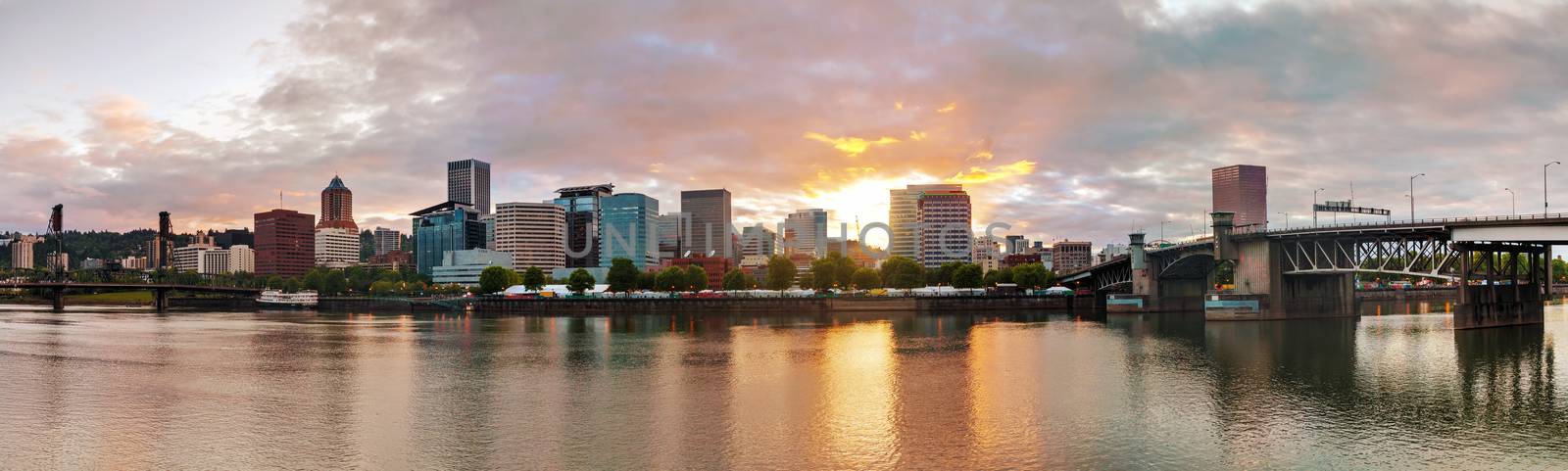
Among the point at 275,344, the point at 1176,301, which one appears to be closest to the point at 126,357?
the point at 275,344

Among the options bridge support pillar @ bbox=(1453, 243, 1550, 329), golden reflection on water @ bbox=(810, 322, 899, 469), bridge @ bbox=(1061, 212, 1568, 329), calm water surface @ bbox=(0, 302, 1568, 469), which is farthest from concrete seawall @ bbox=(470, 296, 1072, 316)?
golden reflection on water @ bbox=(810, 322, 899, 469)

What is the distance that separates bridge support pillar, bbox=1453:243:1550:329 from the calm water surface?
6286 millimetres

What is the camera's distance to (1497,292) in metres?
92.9

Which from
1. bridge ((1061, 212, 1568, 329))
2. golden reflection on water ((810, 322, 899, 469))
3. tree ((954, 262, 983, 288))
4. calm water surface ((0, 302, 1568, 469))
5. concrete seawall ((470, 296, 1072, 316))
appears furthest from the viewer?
tree ((954, 262, 983, 288))

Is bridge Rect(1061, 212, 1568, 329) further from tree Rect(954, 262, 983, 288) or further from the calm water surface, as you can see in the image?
tree Rect(954, 262, 983, 288)

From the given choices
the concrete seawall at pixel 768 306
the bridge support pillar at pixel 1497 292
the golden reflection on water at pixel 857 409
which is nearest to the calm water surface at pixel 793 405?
the golden reflection on water at pixel 857 409

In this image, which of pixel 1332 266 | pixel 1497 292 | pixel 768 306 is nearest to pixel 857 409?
pixel 1497 292

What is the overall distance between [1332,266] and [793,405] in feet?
302

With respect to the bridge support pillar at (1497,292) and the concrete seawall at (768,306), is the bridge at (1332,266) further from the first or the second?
the concrete seawall at (768,306)

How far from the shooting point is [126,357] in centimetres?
6938

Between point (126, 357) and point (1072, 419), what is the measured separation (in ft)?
229

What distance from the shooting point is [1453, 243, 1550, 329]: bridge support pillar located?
88.6 metres

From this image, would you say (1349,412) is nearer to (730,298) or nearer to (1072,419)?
(1072,419)

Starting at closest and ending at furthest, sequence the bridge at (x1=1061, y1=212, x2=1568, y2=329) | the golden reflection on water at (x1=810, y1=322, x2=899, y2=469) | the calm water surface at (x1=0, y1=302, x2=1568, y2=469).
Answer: the calm water surface at (x1=0, y1=302, x2=1568, y2=469)
the golden reflection on water at (x1=810, y1=322, x2=899, y2=469)
the bridge at (x1=1061, y1=212, x2=1568, y2=329)
